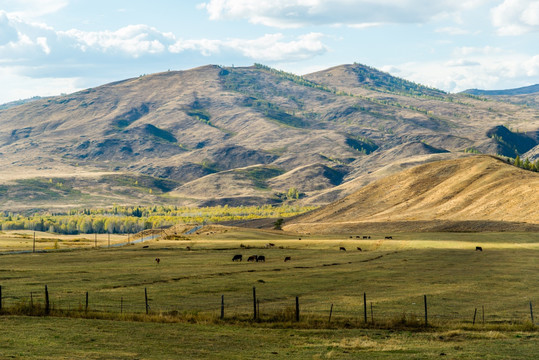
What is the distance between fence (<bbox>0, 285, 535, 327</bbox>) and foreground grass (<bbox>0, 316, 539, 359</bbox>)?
2609mm

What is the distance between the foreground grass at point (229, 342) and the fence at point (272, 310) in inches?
103

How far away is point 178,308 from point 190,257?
60.6 meters

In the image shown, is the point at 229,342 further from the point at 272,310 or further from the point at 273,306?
the point at 273,306

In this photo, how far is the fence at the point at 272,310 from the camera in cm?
4359

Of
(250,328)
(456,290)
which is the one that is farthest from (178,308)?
(456,290)

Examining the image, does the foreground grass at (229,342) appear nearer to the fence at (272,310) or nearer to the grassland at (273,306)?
the grassland at (273,306)

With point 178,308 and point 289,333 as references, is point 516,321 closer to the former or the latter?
point 289,333

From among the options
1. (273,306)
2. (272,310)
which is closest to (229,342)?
(272,310)

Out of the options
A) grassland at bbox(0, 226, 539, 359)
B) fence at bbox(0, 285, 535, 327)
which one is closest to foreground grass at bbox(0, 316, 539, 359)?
grassland at bbox(0, 226, 539, 359)

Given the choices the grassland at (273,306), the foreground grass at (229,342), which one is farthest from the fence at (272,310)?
the foreground grass at (229,342)

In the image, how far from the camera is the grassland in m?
34.6

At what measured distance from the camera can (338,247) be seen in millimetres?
136125

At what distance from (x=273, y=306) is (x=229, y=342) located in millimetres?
16369

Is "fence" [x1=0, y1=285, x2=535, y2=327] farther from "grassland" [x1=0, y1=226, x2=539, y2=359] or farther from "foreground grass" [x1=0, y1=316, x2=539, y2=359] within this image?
"foreground grass" [x1=0, y1=316, x2=539, y2=359]
